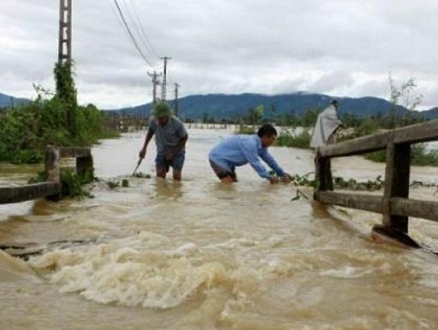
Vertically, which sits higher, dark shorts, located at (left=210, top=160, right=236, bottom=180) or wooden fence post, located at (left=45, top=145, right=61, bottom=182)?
wooden fence post, located at (left=45, top=145, right=61, bottom=182)

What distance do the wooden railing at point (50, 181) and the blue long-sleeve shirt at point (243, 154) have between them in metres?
2.02

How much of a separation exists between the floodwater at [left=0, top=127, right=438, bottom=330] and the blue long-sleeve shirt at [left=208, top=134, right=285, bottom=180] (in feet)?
9.31

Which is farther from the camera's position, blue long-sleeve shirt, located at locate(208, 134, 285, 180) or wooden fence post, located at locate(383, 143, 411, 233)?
blue long-sleeve shirt, located at locate(208, 134, 285, 180)

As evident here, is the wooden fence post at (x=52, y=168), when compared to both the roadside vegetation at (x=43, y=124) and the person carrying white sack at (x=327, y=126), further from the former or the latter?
the roadside vegetation at (x=43, y=124)

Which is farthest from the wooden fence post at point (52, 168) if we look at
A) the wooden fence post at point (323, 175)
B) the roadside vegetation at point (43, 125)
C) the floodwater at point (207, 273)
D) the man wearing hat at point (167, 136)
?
the roadside vegetation at point (43, 125)

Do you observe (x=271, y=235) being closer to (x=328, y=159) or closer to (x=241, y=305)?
(x=241, y=305)

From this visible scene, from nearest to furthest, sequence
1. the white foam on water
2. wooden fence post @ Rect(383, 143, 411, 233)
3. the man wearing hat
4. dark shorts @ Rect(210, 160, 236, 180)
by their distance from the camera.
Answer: the white foam on water < wooden fence post @ Rect(383, 143, 411, 233) < dark shorts @ Rect(210, 160, 236, 180) < the man wearing hat

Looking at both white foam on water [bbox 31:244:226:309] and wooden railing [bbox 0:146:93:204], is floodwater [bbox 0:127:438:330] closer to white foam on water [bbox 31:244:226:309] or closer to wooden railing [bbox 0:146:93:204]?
white foam on water [bbox 31:244:226:309]

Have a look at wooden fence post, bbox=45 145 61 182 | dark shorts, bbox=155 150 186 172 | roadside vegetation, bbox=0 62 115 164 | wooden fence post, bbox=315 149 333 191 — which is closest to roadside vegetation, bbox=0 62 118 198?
roadside vegetation, bbox=0 62 115 164

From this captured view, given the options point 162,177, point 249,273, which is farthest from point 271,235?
point 162,177

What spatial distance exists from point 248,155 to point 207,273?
578 centimetres

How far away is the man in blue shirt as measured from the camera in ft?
29.4

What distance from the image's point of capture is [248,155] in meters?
9.16

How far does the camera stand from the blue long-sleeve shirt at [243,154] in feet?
29.7
